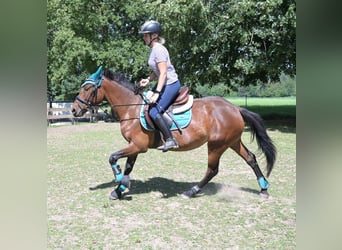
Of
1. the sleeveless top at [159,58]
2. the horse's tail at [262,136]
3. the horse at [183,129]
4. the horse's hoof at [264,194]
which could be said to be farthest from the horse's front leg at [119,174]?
the horse's hoof at [264,194]

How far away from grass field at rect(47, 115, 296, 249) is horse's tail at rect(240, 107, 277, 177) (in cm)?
33

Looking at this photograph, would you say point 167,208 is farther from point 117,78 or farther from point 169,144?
point 117,78

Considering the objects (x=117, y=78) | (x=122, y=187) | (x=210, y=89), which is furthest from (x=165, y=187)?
(x=210, y=89)

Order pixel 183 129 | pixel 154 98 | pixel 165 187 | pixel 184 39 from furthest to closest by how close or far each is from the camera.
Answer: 1. pixel 184 39
2. pixel 165 187
3. pixel 183 129
4. pixel 154 98

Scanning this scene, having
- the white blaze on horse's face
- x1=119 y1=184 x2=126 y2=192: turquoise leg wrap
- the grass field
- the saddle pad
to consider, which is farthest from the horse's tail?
the white blaze on horse's face

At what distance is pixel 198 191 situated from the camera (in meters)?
3.74

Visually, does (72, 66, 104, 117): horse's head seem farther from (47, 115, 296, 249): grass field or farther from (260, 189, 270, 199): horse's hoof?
(260, 189, 270, 199): horse's hoof

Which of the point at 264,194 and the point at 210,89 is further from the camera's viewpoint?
the point at 210,89

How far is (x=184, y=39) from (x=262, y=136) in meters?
4.53

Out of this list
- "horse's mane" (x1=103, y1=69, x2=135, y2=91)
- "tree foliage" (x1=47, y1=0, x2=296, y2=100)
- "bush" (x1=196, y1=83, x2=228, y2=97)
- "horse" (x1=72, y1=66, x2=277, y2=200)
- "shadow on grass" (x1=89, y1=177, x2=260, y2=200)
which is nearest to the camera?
"horse" (x1=72, y1=66, x2=277, y2=200)

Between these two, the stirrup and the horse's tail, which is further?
the horse's tail

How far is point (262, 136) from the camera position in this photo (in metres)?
3.61

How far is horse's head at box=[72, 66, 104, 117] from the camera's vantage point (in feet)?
11.7
